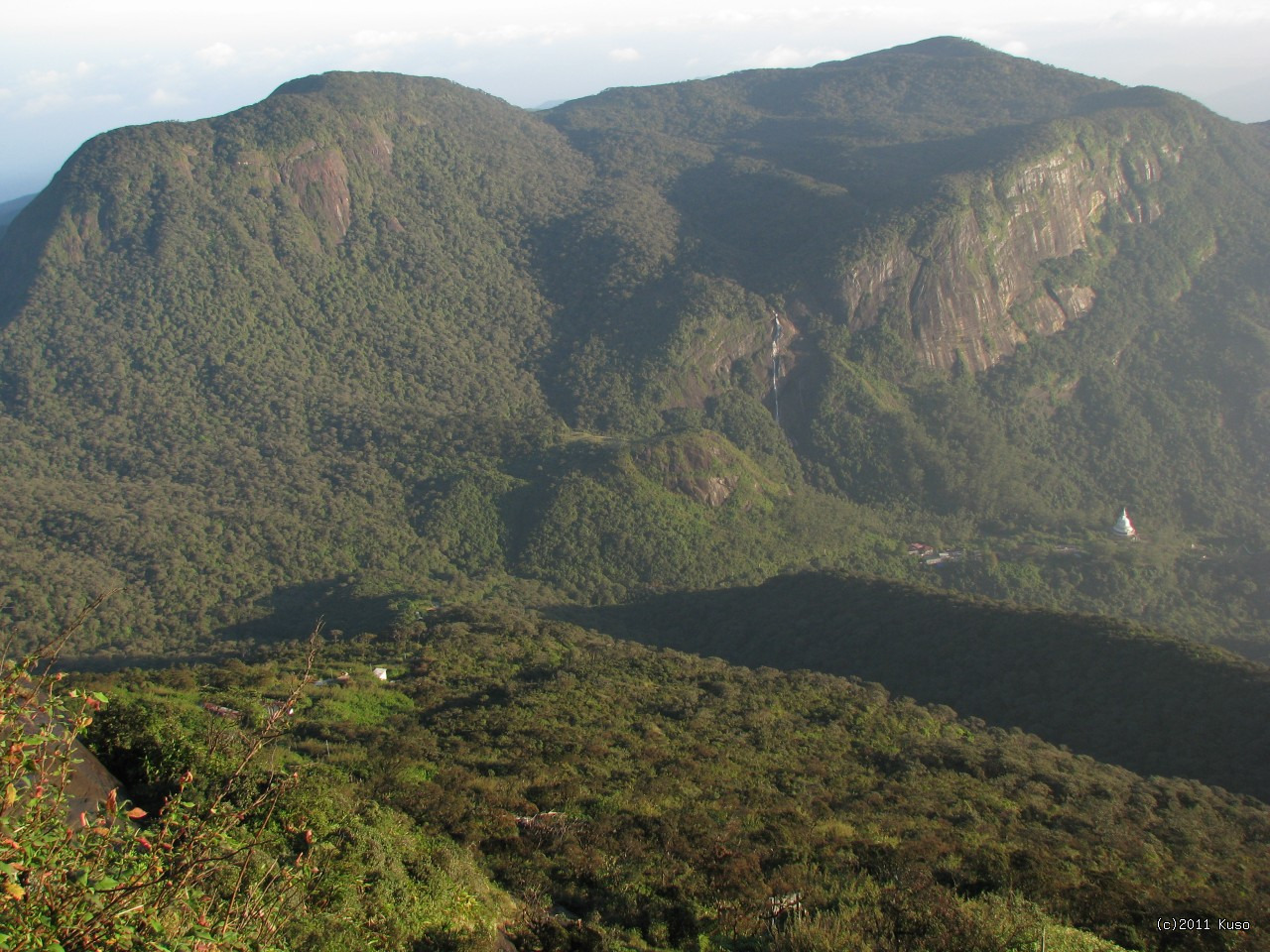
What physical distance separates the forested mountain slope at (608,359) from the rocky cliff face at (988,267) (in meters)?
0.34

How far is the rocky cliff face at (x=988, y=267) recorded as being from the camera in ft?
353

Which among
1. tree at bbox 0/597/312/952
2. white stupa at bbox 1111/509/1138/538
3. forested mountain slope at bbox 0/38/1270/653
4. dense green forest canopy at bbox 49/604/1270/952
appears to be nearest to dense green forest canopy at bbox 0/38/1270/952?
dense green forest canopy at bbox 49/604/1270/952

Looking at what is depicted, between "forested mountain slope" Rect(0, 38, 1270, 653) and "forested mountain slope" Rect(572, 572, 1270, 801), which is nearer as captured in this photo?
"forested mountain slope" Rect(572, 572, 1270, 801)

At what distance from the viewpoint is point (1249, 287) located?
11750 cm

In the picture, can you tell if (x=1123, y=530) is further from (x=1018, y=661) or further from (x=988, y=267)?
(x=1018, y=661)

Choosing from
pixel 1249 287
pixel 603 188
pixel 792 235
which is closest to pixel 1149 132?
pixel 1249 287

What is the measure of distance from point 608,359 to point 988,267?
129ft

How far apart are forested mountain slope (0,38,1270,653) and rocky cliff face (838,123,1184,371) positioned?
1.12 feet

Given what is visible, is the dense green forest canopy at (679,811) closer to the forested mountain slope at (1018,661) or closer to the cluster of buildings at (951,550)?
the forested mountain slope at (1018,661)

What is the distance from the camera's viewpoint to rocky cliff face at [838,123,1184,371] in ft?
353

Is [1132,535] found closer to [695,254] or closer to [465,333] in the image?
[695,254]

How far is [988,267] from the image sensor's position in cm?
10950

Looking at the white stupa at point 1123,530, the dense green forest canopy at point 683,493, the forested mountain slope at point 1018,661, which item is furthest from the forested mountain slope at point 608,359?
the forested mountain slope at point 1018,661

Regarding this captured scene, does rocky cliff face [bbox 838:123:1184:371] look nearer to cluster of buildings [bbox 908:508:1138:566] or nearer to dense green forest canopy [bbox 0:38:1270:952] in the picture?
dense green forest canopy [bbox 0:38:1270:952]
